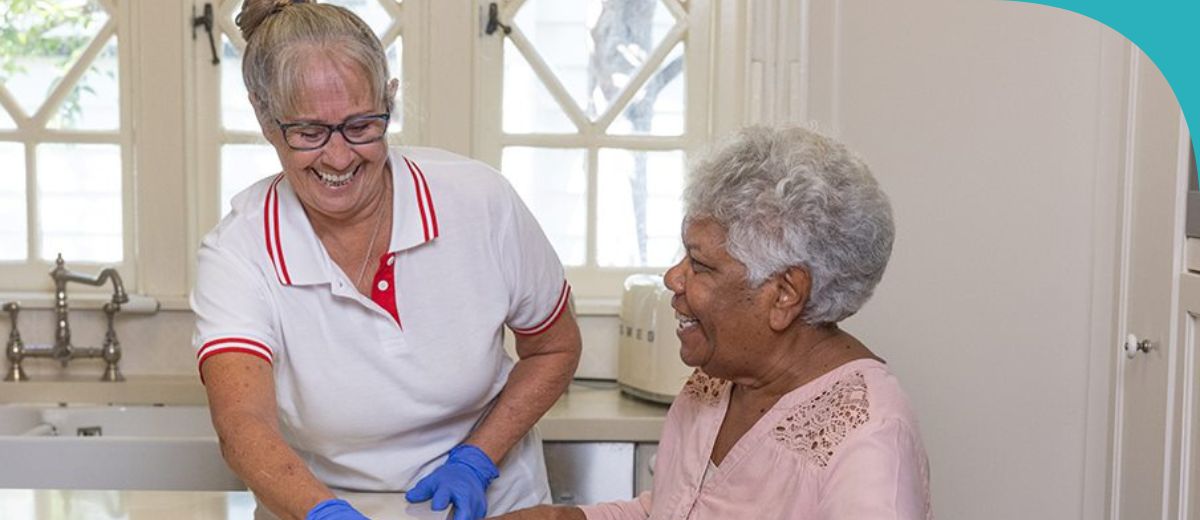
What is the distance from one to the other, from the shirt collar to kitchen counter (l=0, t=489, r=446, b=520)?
282 millimetres

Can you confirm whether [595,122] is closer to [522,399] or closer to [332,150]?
[522,399]

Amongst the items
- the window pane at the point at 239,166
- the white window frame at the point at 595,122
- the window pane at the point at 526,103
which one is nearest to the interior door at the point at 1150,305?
the white window frame at the point at 595,122

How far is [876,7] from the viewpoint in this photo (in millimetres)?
2395

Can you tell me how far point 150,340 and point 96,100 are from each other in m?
0.56

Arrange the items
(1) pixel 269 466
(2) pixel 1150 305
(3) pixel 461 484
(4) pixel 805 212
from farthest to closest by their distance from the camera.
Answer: (2) pixel 1150 305, (3) pixel 461 484, (1) pixel 269 466, (4) pixel 805 212

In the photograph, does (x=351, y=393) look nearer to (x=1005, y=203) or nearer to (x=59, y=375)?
(x=1005, y=203)

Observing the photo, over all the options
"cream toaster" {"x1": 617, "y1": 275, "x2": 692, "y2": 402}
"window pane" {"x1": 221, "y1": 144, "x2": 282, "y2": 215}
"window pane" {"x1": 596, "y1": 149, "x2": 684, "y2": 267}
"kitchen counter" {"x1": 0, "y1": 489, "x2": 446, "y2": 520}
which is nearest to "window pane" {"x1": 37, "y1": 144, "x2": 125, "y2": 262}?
"window pane" {"x1": 221, "y1": 144, "x2": 282, "y2": 215}

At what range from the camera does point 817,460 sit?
1.42 meters

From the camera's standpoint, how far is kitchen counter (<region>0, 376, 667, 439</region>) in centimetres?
266

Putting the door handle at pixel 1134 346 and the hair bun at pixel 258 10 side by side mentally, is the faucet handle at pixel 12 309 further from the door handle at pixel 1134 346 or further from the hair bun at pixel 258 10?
the door handle at pixel 1134 346

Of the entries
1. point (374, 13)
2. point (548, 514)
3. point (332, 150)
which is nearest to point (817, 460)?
point (548, 514)

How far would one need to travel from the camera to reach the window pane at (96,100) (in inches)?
125

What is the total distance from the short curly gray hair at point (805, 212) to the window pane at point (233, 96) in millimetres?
1958

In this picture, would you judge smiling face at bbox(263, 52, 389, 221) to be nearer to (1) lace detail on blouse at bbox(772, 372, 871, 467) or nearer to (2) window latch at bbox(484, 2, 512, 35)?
(1) lace detail on blouse at bbox(772, 372, 871, 467)
